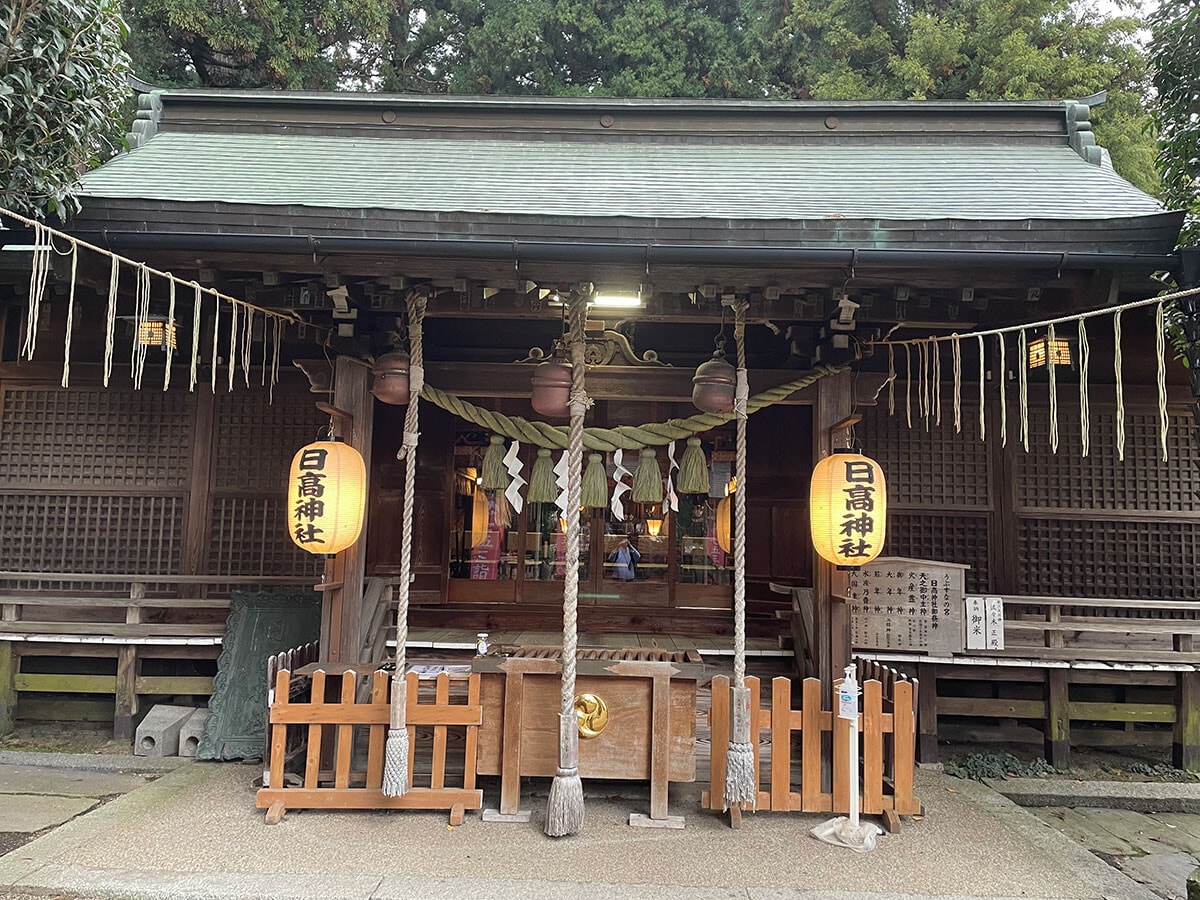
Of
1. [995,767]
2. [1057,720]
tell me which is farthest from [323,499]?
[1057,720]

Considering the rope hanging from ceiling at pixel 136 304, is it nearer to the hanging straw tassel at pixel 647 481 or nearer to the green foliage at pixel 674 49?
the hanging straw tassel at pixel 647 481

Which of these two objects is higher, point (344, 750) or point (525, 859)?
point (344, 750)

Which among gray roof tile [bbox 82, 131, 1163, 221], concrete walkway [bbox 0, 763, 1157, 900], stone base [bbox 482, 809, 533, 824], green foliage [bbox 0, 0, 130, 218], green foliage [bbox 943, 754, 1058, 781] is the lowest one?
green foliage [bbox 943, 754, 1058, 781]

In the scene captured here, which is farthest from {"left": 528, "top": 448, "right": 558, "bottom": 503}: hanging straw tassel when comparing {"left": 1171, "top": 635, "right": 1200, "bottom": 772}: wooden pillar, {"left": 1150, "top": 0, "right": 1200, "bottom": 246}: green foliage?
{"left": 1171, "top": 635, "right": 1200, "bottom": 772}: wooden pillar

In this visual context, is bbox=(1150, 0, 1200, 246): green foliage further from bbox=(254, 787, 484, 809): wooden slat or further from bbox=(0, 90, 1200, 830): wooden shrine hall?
bbox=(254, 787, 484, 809): wooden slat

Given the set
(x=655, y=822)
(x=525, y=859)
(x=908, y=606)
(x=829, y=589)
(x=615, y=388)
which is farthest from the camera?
(x=908, y=606)

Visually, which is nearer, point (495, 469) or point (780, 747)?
point (780, 747)

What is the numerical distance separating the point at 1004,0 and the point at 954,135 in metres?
9.86

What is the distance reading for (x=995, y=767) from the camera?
641 cm

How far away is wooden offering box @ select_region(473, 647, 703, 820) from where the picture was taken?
4.86m

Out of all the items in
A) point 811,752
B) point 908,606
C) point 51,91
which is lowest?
point 811,752

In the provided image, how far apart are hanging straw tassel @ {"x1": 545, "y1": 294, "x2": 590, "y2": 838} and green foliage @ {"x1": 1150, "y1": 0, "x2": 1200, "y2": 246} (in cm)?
508

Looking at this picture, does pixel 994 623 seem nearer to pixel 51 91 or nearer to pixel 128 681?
pixel 51 91

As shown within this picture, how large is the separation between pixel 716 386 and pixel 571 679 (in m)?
2.37
